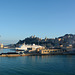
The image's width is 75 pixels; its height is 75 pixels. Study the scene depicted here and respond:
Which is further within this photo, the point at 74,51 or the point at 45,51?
the point at 74,51

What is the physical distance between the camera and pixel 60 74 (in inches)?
781

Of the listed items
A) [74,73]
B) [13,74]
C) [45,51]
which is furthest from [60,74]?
[45,51]

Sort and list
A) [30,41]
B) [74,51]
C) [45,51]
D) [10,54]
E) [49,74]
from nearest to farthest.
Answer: [49,74], [10,54], [45,51], [74,51], [30,41]

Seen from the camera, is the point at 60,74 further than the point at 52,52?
No

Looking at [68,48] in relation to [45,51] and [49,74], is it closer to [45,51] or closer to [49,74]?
[45,51]

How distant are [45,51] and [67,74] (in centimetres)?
3587

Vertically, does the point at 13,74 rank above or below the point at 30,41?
below

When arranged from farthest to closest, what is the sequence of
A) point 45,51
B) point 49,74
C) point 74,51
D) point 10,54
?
point 74,51 < point 45,51 < point 10,54 < point 49,74

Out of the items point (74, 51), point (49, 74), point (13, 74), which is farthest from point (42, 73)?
point (74, 51)

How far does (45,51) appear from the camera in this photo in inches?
2192

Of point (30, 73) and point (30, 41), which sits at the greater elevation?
point (30, 41)

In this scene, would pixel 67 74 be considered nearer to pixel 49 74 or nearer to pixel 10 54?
pixel 49 74

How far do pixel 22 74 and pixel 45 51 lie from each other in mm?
36266

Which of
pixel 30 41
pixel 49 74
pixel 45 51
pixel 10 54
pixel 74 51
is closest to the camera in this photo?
pixel 49 74
